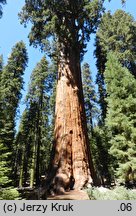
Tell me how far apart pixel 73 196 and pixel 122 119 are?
8.43 metres

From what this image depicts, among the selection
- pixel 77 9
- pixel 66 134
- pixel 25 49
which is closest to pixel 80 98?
pixel 66 134

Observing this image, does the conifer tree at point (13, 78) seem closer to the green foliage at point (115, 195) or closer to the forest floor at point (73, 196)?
the forest floor at point (73, 196)

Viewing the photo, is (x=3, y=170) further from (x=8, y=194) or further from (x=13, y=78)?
(x=13, y=78)

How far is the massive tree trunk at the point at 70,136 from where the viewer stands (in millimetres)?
8883

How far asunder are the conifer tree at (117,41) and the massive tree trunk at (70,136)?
1138cm

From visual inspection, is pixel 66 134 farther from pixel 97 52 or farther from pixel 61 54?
pixel 97 52

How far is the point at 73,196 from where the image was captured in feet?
25.0

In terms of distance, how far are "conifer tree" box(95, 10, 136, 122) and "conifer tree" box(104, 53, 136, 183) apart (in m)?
4.51

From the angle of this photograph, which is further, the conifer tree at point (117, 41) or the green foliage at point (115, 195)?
the conifer tree at point (117, 41)

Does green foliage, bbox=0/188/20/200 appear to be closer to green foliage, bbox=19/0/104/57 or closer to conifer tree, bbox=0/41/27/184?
green foliage, bbox=19/0/104/57

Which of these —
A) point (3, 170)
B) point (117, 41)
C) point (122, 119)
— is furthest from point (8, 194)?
point (117, 41)

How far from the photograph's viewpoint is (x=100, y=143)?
26609mm

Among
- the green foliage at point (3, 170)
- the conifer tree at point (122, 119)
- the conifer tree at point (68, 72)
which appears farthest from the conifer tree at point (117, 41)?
the green foliage at point (3, 170)

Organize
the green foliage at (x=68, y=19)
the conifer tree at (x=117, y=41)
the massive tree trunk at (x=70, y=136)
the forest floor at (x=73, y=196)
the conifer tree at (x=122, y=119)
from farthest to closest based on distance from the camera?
the conifer tree at (x=117, y=41), the conifer tree at (x=122, y=119), the green foliage at (x=68, y=19), the massive tree trunk at (x=70, y=136), the forest floor at (x=73, y=196)
